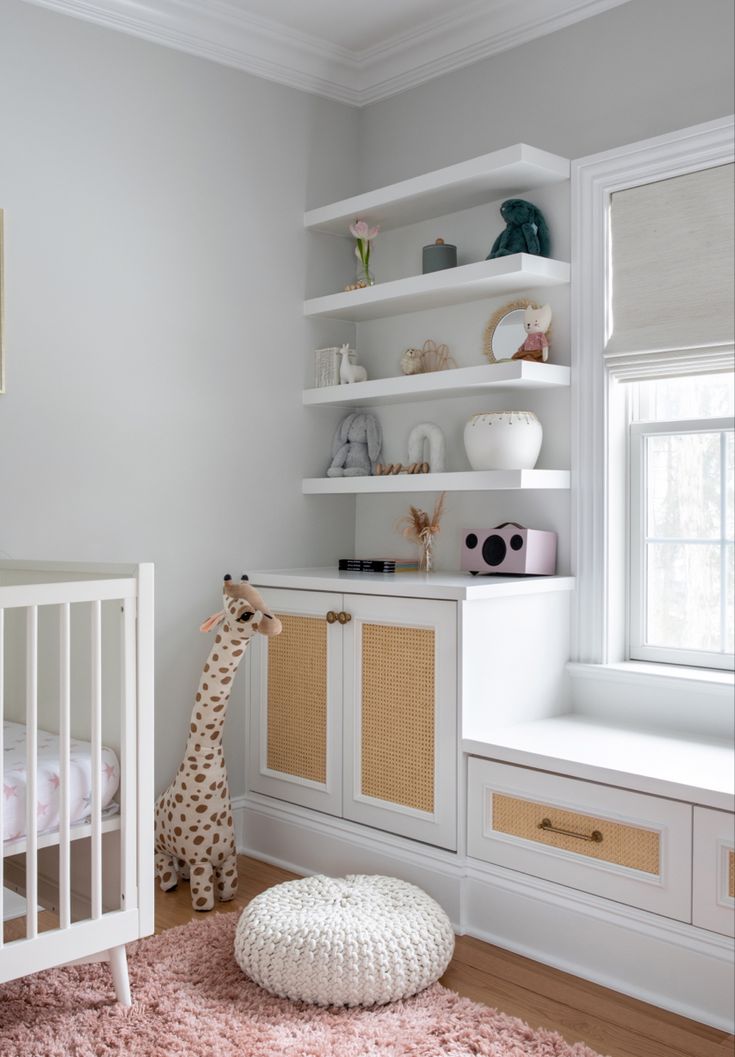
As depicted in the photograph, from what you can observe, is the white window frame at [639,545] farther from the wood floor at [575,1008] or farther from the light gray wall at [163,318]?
the light gray wall at [163,318]

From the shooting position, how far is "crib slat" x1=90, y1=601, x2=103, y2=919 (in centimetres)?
205

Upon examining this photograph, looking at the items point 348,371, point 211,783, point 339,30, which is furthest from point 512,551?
point 339,30

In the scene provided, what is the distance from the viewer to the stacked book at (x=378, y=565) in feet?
10.2

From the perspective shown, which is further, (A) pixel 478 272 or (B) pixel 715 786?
(A) pixel 478 272

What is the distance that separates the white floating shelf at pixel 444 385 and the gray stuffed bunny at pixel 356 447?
0.23 ft

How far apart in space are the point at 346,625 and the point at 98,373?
0.99m

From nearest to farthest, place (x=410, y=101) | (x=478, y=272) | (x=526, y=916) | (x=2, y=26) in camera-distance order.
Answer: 1. (x=526, y=916)
2. (x=2, y=26)
3. (x=478, y=272)
4. (x=410, y=101)

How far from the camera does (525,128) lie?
2.99 m

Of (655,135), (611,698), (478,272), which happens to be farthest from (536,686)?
(655,135)

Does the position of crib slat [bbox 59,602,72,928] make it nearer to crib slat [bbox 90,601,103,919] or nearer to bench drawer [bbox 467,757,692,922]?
crib slat [bbox 90,601,103,919]

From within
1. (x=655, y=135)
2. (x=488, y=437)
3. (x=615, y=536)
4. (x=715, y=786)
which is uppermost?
(x=655, y=135)

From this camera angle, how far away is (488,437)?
2838mm

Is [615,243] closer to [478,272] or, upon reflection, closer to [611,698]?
[478,272]

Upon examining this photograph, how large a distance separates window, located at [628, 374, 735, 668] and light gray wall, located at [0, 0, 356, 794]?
1.09 m
